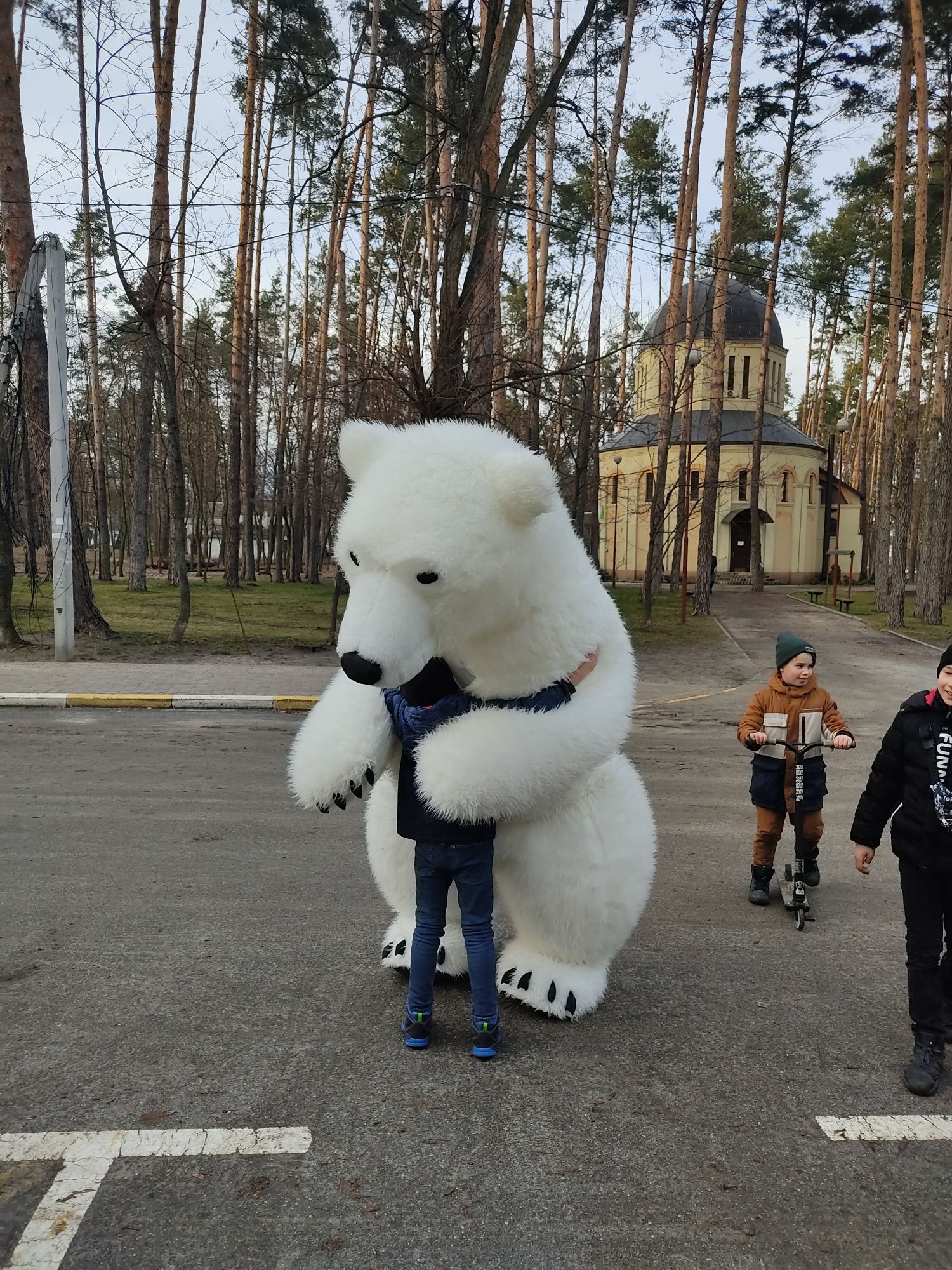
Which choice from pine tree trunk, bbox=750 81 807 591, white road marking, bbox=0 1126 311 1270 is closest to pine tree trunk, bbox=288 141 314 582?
pine tree trunk, bbox=750 81 807 591

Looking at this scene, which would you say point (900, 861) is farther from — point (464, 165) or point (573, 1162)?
point (464, 165)

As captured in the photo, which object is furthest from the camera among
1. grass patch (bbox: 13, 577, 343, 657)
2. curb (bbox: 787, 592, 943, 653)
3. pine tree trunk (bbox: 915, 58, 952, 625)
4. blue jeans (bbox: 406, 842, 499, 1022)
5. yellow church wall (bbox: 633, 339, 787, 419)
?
yellow church wall (bbox: 633, 339, 787, 419)

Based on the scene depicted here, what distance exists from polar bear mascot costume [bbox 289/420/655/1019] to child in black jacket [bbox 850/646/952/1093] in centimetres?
84

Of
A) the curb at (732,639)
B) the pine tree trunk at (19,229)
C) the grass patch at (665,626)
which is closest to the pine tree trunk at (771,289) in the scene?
the grass patch at (665,626)

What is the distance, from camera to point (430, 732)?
272cm

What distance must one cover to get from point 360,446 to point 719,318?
2054cm

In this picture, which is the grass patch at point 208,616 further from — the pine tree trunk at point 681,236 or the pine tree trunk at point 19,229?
the pine tree trunk at point 681,236

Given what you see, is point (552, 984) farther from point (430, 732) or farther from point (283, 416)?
point (283, 416)

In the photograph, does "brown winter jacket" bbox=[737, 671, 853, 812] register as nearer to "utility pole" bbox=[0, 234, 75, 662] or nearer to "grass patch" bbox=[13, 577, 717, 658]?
"grass patch" bbox=[13, 577, 717, 658]

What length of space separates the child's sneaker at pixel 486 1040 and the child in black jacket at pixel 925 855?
125 cm

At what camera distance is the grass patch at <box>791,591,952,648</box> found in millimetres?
19594

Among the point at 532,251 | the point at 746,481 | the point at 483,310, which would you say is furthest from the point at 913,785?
the point at 746,481

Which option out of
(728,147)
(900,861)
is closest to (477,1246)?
(900,861)

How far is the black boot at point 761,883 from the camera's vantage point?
14.3 ft
